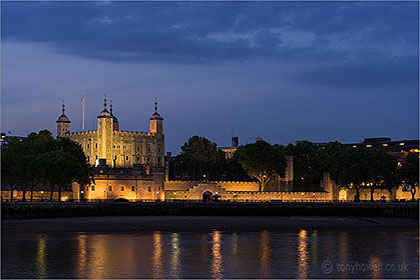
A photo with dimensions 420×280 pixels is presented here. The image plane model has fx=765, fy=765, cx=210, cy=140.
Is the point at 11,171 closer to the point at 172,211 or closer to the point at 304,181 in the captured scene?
the point at 172,211

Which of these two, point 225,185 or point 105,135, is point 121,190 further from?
point 105,135

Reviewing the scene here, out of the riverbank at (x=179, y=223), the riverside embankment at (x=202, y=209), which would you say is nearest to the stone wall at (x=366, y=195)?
the riverside embankment at (x=202, y=209)

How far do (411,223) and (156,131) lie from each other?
7270cm

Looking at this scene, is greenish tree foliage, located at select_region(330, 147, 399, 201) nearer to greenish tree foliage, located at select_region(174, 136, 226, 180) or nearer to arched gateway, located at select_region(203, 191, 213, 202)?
arched gateway, located at select_region(203, 191, 213, 202)

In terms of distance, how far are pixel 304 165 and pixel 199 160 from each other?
1691 cm

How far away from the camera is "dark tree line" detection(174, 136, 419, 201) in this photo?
105688mm

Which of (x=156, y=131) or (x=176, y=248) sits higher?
(x=156, y=131)

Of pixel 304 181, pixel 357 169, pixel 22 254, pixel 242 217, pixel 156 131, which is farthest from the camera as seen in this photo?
pixel 156 131

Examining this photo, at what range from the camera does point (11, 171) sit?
7919cm

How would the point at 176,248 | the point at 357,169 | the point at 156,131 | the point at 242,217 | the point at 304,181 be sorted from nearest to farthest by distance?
1. the point at 176,248
2. the point at 242,217
3. the point at 357,169
4. the point at 304,181
5. the point at 156,131

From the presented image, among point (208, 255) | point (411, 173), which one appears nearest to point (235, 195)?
point (411, 173)

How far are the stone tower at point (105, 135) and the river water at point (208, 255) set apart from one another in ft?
240

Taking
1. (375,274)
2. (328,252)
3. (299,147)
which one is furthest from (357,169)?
(375,274)

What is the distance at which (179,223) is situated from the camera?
2916 inches
